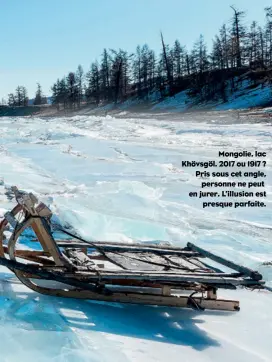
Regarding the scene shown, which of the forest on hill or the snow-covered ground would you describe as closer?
the snow-covered ground

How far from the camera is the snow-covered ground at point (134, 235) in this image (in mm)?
3191

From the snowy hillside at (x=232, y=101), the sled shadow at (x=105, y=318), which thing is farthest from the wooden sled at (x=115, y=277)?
the snowy hillside at (x=232, y=101)

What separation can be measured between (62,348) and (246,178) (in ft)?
24.5

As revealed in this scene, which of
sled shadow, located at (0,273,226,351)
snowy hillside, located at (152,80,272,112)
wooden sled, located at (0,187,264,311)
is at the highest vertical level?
snowy hillside, located at (152,80,272,112)

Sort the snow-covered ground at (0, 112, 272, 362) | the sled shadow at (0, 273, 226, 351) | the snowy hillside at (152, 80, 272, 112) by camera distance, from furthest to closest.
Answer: the snowy hillside at (152, 80, 272, 112) < the sled shadow at (0, 273, 226, 351) < the snow-covered ground at (0, 112, 272, 362)

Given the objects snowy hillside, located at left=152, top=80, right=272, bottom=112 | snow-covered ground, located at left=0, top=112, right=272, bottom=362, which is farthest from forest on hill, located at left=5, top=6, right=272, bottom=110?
snow-covered ground, located at left=0, top=112, right=272, bottom=362

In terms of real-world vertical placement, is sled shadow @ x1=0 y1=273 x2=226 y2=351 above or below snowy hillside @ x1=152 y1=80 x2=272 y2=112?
below

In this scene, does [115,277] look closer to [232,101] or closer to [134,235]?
[134,235]

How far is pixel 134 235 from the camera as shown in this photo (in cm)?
628

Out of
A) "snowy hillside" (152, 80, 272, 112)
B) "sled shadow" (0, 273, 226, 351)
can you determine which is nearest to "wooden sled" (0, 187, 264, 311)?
"sled shadow" (0, 273, 226, 351)

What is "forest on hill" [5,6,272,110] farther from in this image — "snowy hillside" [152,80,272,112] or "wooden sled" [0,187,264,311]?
"wooden sled" [0,187,264,311]

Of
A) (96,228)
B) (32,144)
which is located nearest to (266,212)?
(96,228)

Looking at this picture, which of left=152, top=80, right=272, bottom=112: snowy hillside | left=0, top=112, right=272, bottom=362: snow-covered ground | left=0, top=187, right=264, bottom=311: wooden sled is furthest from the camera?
left=152, top=80, right=272, bottom=112: snowy hillside

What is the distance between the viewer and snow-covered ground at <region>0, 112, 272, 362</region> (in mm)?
3191
